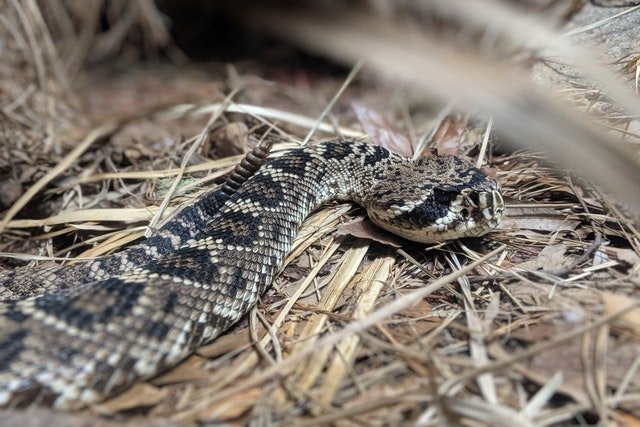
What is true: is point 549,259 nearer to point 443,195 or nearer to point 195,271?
point 443,195

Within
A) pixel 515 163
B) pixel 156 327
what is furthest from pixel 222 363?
pixel 515 163

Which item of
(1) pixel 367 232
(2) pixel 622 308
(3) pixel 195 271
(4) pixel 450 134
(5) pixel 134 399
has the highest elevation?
(4) pixel 450 134

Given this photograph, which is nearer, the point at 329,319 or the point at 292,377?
the point at 292,377

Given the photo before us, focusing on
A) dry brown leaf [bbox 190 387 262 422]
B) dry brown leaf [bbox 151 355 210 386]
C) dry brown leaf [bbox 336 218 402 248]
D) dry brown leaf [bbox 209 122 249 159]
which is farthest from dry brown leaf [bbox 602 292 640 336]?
dry brown leaf [bbox 209 122 249 159]

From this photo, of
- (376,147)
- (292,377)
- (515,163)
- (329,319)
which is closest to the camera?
(292,377)

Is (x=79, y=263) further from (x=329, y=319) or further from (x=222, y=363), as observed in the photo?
(x=329, y=319)

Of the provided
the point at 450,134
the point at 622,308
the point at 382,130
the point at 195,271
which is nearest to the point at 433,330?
the point at 622,308

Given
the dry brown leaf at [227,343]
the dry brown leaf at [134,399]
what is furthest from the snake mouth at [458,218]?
the dry brown leaf at [134,399]
